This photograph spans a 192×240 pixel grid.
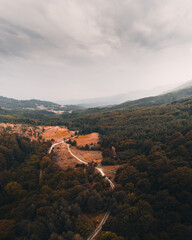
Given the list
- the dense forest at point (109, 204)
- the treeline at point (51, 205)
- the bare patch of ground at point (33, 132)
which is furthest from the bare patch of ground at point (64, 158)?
the bare patch of ground at point (33, 132)

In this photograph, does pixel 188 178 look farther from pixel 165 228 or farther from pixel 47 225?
pixel 47 225

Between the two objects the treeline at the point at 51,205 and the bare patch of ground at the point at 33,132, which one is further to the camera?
the bare patch of ground at the point at 33,132

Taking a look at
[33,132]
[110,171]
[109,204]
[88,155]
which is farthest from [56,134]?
[109,204]

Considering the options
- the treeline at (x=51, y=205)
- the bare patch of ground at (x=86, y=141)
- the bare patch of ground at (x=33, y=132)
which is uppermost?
the bare patch of ground at (x=33, y=132)

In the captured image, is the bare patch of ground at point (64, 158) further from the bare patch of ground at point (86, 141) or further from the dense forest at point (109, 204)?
the bare patch of ground at point (86, 141)

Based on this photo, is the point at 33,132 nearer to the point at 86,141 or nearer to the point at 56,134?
the point at 56,134

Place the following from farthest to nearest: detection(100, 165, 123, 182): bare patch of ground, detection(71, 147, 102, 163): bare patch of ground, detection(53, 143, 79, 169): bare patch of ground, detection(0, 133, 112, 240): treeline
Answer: detection(71, 147, 102, 163): bare patch of ground, detection(53, 143, 79, 169): bare patch of ground, detection(100, 165, 123, 182): bare patch of ground, detection(0, 133, 112, 240): treeline

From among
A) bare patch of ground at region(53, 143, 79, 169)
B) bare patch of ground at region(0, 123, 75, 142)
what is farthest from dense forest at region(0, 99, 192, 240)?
bare patch of ground at region(0, 123, 75, 142)

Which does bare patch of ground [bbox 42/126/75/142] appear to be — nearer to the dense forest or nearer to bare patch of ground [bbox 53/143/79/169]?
bare patch of ground [bbox 53/143/79/169]
